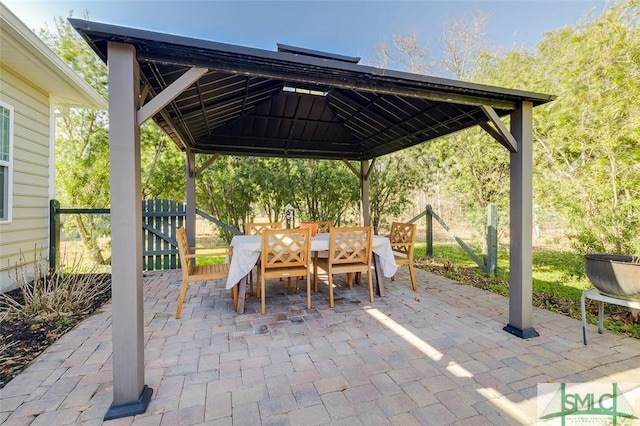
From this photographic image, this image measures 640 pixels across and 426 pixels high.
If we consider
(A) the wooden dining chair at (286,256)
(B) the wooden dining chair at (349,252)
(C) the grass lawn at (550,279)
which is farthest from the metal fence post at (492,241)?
(A) the wooden dining chair at (286,256)

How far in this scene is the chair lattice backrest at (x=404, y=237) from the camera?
4141 millimetres

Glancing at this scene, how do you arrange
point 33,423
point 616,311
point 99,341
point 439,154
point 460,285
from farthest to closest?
point 439,154
point 460,285
point 616,311
point 99,341
point 33,423

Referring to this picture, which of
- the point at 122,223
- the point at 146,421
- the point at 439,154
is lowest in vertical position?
the point at 146,421

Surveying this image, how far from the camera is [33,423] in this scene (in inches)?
63.7

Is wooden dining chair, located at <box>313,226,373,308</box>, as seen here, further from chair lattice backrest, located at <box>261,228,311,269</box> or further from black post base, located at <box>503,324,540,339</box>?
black post base, located at <box>503,324,540,339</box>

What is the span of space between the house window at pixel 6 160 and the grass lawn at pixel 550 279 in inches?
Answer: 256

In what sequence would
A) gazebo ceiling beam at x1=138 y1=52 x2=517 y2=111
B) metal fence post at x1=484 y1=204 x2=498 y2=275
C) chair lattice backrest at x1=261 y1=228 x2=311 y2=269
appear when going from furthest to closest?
metal fence post at x1=484 y1=204 x2=498 y2=275 → chair lattice backrest at x1=261 y1=228 x2=311 y2=269 → gazebo ceiling beam at x1=138 y1=52 x2=517 y2=111

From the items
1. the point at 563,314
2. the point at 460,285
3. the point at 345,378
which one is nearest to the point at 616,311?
the point at 563,314

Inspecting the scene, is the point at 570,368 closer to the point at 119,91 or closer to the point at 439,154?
the point at 119,91

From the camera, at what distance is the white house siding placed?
374 centimetres

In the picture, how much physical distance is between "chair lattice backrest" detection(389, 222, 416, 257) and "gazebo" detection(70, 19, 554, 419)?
1.40m

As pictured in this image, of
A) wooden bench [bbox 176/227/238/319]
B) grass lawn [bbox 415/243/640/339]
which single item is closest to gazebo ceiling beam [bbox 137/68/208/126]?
wooden bench [bbox 176/227/238/319]

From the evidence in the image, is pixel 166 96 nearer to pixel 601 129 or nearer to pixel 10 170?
pixel 10 170

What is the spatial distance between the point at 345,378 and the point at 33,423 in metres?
1.84
